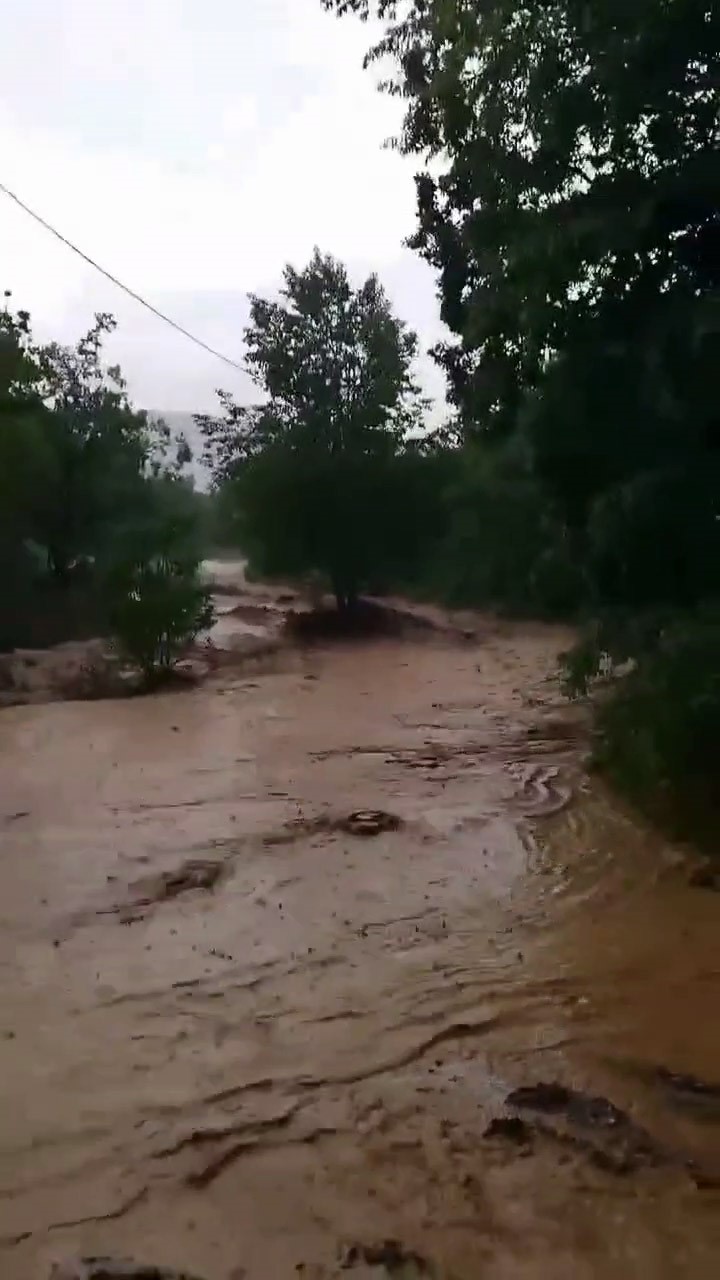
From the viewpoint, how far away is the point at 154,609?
1580 cm

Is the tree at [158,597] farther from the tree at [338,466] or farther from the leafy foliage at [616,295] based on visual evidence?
the leafy foliage at [616,295]

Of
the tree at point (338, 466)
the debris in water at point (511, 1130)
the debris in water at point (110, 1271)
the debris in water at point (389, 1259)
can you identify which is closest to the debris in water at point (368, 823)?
the debris in water at point (511, 1130)

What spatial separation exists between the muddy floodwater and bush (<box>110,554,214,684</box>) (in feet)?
18.8

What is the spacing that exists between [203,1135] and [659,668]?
4.93 metres

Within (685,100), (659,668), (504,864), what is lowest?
(504,864)

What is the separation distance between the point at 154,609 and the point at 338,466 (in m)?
8.44

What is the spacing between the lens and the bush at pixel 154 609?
15.8 meters

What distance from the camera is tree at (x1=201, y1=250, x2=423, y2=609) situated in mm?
23219

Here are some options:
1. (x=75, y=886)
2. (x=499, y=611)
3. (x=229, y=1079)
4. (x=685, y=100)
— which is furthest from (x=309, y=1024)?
(x=499, y=611)

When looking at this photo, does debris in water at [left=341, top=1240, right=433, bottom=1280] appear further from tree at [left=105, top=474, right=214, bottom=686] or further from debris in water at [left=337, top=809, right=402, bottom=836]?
tree at [left=105, top=474, right=214, bottom=686]

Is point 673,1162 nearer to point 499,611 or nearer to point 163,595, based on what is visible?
point 163,595

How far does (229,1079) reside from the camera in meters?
4.48

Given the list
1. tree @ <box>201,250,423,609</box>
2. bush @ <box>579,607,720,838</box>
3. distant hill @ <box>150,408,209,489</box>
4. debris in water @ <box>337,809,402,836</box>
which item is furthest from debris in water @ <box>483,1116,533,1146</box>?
distant hill @ <box>150,408,209,489</box>

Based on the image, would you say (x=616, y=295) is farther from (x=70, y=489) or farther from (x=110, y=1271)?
(x=70, y=489)
